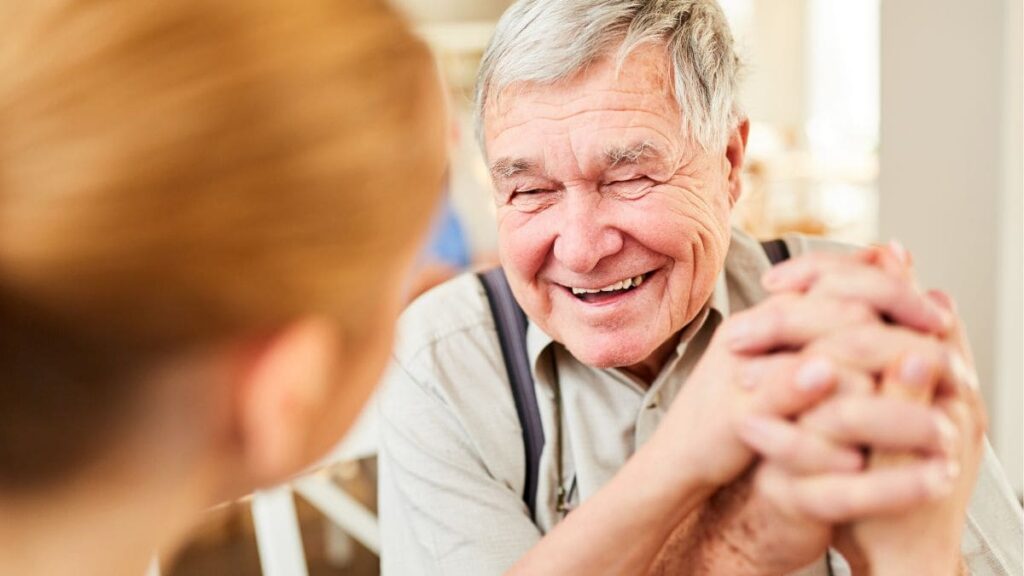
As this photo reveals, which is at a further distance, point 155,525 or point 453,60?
point 453,60

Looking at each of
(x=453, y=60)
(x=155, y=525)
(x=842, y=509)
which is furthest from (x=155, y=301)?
(x=453, y=60)

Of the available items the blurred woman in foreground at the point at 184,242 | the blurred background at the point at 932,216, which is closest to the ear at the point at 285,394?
the blurred woman in foreground at the point at 184,242

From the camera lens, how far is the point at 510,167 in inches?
55.3

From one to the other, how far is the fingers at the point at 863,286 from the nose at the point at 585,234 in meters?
0.34

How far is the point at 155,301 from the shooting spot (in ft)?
2.08

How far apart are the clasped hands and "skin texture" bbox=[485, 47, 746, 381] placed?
1.07 ft

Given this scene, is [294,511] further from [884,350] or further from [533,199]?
[884,350]

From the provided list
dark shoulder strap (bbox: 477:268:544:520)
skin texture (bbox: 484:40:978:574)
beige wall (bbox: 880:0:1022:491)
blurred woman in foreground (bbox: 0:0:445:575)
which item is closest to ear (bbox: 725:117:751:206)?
skin texture (bbox: 484:40:978:574)

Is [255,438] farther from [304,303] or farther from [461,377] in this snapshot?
[461,377]

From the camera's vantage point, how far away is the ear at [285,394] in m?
0.70

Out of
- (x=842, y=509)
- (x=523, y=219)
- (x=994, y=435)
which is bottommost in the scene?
(x=994, y=435)

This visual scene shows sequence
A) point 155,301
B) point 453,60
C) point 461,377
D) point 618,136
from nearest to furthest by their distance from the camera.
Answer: point 155,301 → point 618,136 → point 461,377 → point 453,60

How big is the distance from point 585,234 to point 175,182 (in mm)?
807

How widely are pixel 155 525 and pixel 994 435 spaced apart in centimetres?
237
